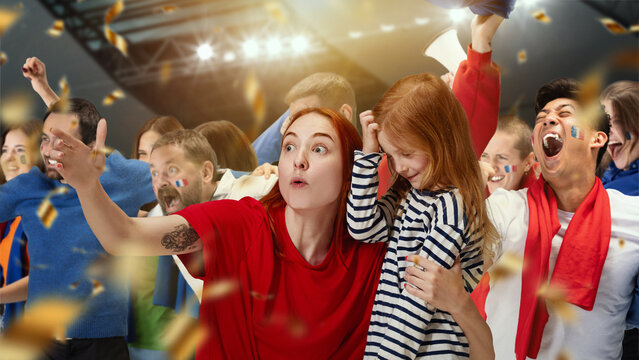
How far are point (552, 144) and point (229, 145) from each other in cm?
157

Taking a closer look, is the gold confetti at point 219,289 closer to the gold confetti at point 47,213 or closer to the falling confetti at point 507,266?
the falling confetti at point 507,266

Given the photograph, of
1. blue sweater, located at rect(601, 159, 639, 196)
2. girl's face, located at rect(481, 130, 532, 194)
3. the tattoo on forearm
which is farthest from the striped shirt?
blue sweater, located at rect(601, 159, 639, 196)

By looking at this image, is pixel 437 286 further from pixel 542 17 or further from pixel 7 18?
pixel 7 18

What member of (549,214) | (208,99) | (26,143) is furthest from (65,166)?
(26,143)

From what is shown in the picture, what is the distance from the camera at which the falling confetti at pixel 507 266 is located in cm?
191

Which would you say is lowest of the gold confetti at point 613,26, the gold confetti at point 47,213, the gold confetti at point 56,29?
the gold confetti at point 47,213

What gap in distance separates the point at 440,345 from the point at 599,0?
7.37 ft

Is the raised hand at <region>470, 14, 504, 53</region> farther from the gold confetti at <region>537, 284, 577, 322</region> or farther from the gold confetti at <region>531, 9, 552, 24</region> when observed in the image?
the gold confetti at <region>531, 9, 552, 24</region>

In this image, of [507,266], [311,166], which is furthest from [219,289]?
[507,266]

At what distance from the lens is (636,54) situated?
8.36 feet

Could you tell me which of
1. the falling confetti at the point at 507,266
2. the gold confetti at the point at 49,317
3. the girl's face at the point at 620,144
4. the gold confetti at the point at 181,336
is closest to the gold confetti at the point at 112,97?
the gold confetti at the point at 49,317

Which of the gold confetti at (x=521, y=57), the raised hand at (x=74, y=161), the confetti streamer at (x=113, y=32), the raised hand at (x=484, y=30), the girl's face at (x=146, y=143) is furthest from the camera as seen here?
the confetti streamer at (x=113, y=32)

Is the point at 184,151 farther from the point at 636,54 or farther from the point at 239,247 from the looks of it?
the point at 636,54

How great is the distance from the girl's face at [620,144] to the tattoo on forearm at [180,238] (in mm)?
1851
